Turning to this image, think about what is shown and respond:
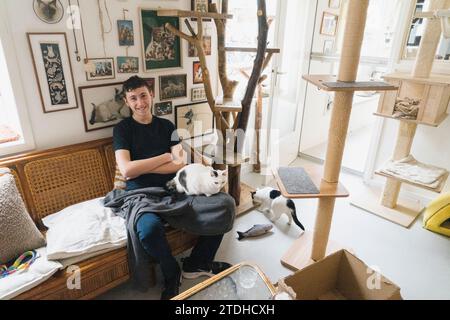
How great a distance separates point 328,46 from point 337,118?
7.18 ft

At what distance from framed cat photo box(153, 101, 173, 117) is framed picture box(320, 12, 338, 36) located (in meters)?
1.91

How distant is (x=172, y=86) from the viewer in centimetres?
226

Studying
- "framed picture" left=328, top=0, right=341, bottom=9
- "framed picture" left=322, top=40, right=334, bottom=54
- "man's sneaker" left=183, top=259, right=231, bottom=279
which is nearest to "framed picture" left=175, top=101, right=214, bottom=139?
"man's sneaker" left=183, top=259, right=231, bottom=279

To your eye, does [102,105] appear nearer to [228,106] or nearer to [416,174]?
[228,106]

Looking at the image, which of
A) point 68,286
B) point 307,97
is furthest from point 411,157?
point 68,286

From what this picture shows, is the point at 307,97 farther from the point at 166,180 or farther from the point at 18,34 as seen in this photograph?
the point at 18,34

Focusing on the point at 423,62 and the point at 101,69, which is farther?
the point at 423,62

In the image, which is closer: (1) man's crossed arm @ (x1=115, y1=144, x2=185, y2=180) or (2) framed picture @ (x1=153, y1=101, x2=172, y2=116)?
(1) man's crossed arm @ (x1=115, y1=144, x2=185, y2=180)

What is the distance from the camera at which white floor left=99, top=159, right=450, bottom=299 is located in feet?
5.94

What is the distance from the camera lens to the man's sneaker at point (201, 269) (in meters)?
1.81

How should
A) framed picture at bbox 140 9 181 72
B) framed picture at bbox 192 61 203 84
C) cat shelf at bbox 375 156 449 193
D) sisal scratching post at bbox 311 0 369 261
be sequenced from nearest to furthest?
sisal scratching post at bbox 311 0 369 261
framed picture at bbox 140 9 181 72
cat shelf at bbox 375 156 449 193
framed picture at bbox 192 61 203 84

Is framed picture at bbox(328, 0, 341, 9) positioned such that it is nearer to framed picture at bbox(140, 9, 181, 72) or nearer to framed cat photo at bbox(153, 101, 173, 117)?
framed picture at bbox(140, 9, 181, 72)

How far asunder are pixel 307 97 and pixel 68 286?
9.55ft

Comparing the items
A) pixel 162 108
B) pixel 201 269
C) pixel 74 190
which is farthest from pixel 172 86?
pixel 201 269
